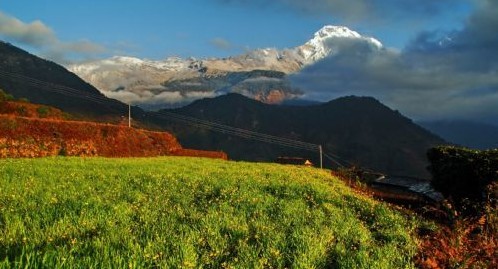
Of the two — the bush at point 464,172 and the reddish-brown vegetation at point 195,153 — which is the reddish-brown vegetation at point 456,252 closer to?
the bush at point 464,172

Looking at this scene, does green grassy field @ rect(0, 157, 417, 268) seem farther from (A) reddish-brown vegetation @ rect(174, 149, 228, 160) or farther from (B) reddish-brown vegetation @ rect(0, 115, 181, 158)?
(A) reddish-brown vegetation @ rect(174, 149, 228, 160)

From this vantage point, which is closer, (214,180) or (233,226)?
(233,226)

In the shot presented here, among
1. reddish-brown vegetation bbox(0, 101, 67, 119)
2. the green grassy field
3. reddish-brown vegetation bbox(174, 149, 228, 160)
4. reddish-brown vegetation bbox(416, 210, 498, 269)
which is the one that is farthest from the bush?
reddish-brown vegetation bbox(0, 101, 67, 119)

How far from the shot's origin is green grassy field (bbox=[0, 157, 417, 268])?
9.43 m

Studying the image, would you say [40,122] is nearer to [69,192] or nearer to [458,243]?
[69,192]

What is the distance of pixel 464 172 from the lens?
35.6 metres

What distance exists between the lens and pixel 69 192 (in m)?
17.2

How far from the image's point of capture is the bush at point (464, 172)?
109 feet

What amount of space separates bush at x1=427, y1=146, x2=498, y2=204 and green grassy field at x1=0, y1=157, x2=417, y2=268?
663 inches

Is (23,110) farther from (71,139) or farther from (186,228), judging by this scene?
(186,228)

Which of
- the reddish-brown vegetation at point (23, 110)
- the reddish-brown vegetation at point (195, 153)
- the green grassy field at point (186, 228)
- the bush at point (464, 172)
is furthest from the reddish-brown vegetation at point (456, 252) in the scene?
the reddish-brown vegetation at point (195, 153)

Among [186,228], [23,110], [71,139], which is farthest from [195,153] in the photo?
[186,228]

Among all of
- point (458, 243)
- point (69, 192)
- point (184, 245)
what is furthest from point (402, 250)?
point (69, 192)

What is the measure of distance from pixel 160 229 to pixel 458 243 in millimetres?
7941
